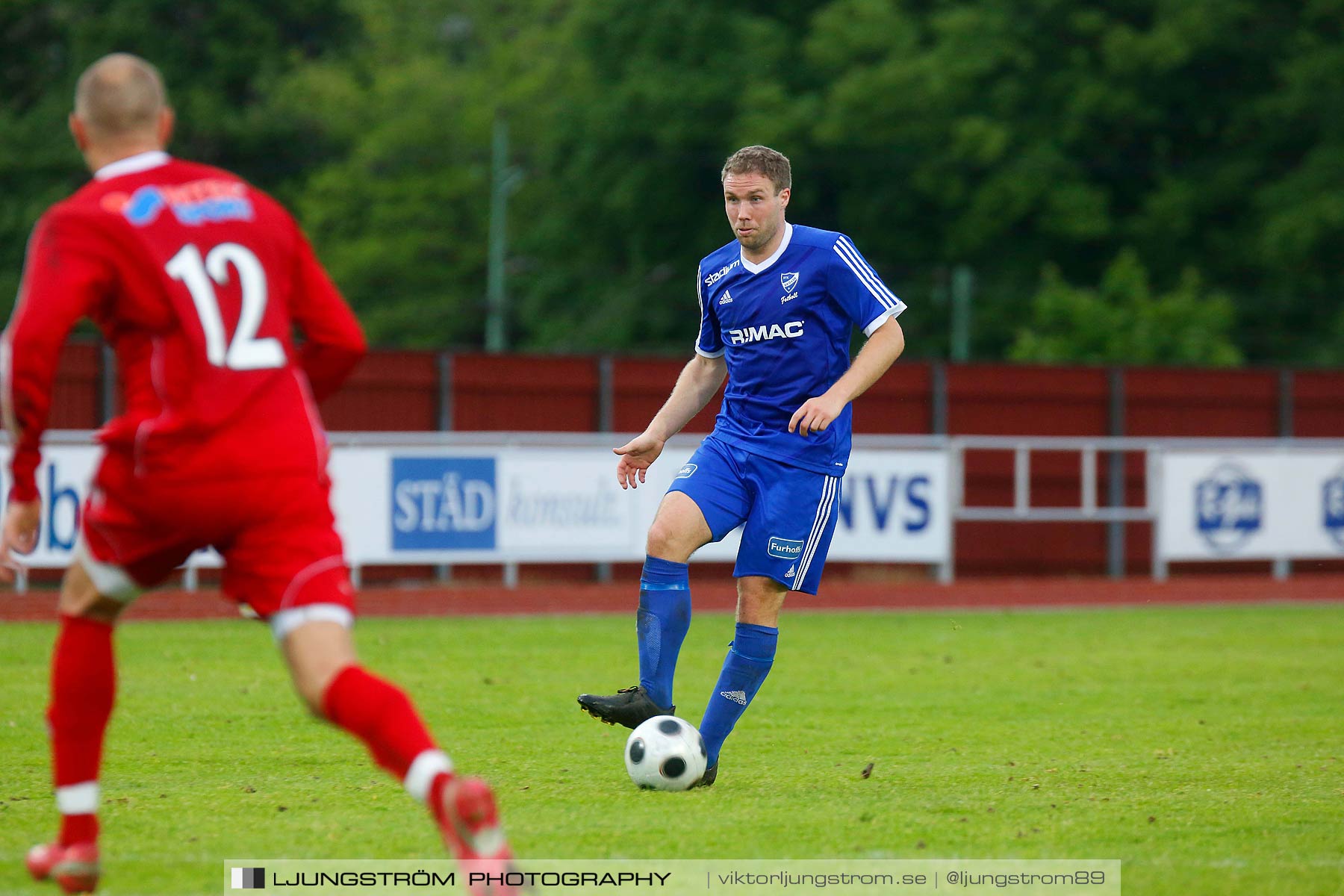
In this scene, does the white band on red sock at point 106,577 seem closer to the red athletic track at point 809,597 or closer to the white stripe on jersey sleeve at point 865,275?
the white stripe on jersey sleeve at point 865,275

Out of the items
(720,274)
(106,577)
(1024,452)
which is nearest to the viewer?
(106,577)

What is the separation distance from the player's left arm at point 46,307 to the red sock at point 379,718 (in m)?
0.90

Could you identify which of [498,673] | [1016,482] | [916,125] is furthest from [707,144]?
[498,673]

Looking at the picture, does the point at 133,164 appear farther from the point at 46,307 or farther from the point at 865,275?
the point at 865,275

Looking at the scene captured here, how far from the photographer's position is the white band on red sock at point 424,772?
13.0 feet

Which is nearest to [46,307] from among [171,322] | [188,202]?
[171,322]

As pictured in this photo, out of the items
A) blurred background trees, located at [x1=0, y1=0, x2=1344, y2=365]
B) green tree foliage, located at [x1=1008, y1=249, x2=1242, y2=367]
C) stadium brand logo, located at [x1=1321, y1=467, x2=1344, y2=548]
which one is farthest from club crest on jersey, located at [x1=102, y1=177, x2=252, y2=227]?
blurred background trees, located at [x1=0, y1=0, x2=1344, y2=365]

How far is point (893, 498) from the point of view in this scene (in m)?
17.5

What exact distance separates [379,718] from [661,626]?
2286mm

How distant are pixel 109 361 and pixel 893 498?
313 inches

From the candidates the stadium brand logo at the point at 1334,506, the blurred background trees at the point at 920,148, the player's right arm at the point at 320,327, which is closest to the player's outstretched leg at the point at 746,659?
the player's right arm at the point at 320,327

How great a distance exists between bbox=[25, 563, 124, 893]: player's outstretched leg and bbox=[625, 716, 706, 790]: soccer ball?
205 centimetres

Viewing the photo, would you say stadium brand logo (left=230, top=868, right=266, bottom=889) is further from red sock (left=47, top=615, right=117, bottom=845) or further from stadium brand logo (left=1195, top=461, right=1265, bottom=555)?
stadium brand logo (left=1195, top=461, right=1265, bottom=555)

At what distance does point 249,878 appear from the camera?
15.0 feet
